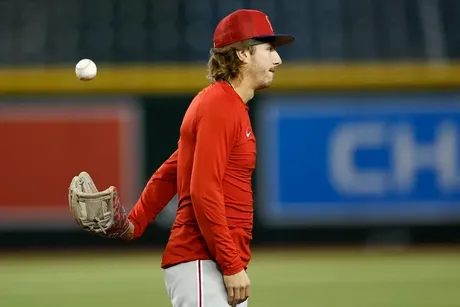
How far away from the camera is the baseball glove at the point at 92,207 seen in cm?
399

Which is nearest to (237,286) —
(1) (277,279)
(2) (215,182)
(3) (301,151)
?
(2) (215,182)

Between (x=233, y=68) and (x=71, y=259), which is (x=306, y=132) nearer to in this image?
(x=71, y=259)

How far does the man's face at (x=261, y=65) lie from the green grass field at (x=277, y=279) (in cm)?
348

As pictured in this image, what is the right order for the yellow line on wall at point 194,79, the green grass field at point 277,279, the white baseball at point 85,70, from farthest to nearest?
1. the yellow line on wall at point 194,79
2. the green grass field at point 277,279
3. the white baseball at point 85,70

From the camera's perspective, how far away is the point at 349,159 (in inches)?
417

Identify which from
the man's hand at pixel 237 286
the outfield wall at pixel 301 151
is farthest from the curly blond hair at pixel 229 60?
the outfield wall at pixel 301 151

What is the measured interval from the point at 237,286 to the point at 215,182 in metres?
0.36

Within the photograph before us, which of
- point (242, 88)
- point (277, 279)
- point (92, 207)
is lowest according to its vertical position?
point (277, 279)

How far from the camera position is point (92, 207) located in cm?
399

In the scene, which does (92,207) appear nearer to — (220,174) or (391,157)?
(220,174)

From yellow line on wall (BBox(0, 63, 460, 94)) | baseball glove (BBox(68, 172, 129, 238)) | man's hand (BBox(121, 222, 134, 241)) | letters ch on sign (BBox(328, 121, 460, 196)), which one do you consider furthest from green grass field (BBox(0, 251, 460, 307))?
baseball glove (BBox(68, 172, 129, 238))

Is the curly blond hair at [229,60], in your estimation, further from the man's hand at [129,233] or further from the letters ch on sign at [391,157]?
the letters ch on sign at [391,157]

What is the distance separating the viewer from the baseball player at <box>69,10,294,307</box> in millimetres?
3666

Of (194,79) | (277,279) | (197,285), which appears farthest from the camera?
(194,79)
